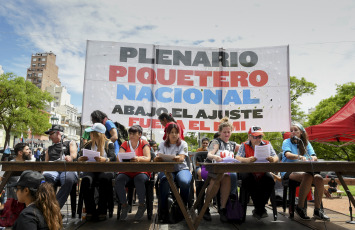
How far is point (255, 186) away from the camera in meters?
3.85

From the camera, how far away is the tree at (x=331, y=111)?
25.6m

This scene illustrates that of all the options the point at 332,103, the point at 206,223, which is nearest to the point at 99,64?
the point at 206,223

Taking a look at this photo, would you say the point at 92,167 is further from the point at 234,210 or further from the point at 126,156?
the point at 234,210

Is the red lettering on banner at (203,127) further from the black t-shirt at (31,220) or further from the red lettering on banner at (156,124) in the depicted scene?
the black t-shirt at (31,220)

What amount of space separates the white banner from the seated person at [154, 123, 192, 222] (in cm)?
197

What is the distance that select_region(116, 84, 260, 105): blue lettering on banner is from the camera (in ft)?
20.3

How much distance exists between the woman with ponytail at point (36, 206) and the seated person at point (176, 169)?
1.74 metres

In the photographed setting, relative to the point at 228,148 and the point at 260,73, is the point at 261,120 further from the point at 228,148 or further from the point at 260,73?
the point at 228,148

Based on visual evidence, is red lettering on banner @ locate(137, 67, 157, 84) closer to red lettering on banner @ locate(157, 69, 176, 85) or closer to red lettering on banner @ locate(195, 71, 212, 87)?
red lettering on banner @ locate(157, 69, 176, 85)

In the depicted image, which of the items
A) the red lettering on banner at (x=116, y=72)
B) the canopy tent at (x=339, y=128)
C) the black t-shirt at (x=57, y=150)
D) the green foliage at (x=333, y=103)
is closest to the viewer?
the black t-shirt at (x=57, y=150)

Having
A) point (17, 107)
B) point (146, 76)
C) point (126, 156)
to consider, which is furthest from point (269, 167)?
point (17, 107)

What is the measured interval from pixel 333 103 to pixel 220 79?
24814 mm

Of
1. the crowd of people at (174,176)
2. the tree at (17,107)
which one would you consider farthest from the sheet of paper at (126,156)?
the tree at (17,107)

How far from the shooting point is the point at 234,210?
145 inches
